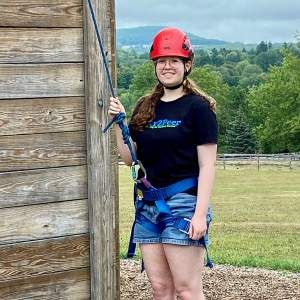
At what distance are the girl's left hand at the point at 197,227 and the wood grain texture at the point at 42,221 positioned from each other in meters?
0.90

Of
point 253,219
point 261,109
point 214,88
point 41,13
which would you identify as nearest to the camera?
point 41,13

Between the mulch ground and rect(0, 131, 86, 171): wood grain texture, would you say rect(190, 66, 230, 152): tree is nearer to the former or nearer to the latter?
the mulch ground

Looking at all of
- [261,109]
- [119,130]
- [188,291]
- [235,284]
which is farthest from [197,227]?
[261,109]

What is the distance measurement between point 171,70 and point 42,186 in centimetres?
105

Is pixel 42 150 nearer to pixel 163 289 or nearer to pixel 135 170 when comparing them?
pixel 135 170

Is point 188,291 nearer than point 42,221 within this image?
Yes

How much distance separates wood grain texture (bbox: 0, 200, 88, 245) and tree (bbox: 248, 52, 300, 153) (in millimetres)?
48018

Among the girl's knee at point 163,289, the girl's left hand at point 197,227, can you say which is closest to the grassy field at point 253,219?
the girl's knee at point 163,289

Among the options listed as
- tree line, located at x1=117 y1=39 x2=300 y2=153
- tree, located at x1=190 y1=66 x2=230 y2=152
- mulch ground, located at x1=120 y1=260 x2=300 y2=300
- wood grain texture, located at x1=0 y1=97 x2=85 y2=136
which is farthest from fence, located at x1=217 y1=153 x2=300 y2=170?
wood grain texture, located at x1=0 y1=97 x2=85 y2=136

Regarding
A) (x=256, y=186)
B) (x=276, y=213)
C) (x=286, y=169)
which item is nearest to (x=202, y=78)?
(x=286, y=169)

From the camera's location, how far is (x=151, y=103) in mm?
3992

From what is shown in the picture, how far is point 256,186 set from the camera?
28.8 meters

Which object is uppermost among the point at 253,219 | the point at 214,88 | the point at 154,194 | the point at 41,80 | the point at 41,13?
the point at 41,13

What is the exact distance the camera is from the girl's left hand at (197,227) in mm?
3824
